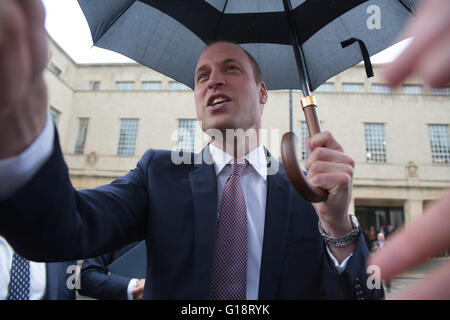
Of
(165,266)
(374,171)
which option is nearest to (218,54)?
Answer: (165,266)

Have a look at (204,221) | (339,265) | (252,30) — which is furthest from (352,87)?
(204,221)

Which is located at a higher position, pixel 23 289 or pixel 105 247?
pixel 105 247

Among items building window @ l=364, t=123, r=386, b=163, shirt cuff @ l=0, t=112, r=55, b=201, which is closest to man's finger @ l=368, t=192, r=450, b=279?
shirt cuff @ l=0, t=112, r=55, b=201

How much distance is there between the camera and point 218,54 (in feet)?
6.91

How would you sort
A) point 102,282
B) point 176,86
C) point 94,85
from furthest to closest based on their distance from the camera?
point 94,85 < point 176,86 < point 102,282

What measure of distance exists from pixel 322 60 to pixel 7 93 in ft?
A: 6.88

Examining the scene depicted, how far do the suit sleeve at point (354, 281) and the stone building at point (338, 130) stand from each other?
55.1ft

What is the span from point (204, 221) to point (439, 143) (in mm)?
24236

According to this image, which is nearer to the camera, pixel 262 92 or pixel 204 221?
pixel 204 221

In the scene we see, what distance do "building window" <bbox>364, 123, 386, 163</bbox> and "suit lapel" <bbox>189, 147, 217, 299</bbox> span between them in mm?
21098

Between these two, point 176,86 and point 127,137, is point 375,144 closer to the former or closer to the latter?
point 176,86

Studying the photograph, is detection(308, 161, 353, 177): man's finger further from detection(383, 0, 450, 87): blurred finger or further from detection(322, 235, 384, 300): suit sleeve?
detection(383, 0, 450, 87): blurred finger

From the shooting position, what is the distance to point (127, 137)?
2206 cm

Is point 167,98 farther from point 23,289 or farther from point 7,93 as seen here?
point 7,93
